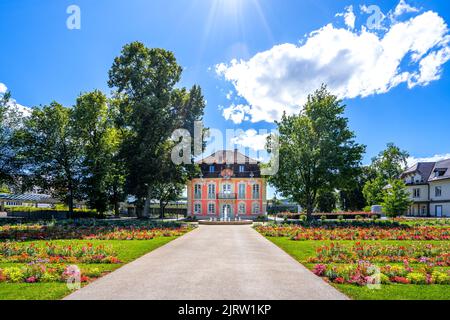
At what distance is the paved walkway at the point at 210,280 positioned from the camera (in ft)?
23.7

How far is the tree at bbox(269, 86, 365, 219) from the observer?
108 ft

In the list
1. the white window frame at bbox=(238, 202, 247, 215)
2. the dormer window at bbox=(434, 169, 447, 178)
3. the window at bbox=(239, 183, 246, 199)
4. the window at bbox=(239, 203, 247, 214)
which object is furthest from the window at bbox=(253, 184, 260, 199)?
the dormer window at bbox=(434, 169, 447, 178)

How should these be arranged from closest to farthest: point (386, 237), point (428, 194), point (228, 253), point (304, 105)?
point (228, 253) → point (386, 237) → point (304, 105) → point (428, 194)

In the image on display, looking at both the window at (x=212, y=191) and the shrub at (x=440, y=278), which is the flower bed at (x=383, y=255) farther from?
the window at (x=212, y=191)

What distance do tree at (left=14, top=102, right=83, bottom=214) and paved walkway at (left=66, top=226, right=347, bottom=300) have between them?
3015cm

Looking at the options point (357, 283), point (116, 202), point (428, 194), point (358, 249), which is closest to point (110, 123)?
point (116, 202)

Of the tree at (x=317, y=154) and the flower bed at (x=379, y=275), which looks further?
the tree at (x=317, y=154)

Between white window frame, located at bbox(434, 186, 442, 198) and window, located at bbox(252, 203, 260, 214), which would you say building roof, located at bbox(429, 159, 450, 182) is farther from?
window, located at bbox(252, 203, 260, 214)

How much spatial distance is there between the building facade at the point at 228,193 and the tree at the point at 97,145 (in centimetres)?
1375

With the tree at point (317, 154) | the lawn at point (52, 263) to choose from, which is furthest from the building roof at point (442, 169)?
the lawn at point (52, 263)

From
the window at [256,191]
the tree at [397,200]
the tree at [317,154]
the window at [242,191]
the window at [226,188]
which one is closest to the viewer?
the tree at [317,154]
